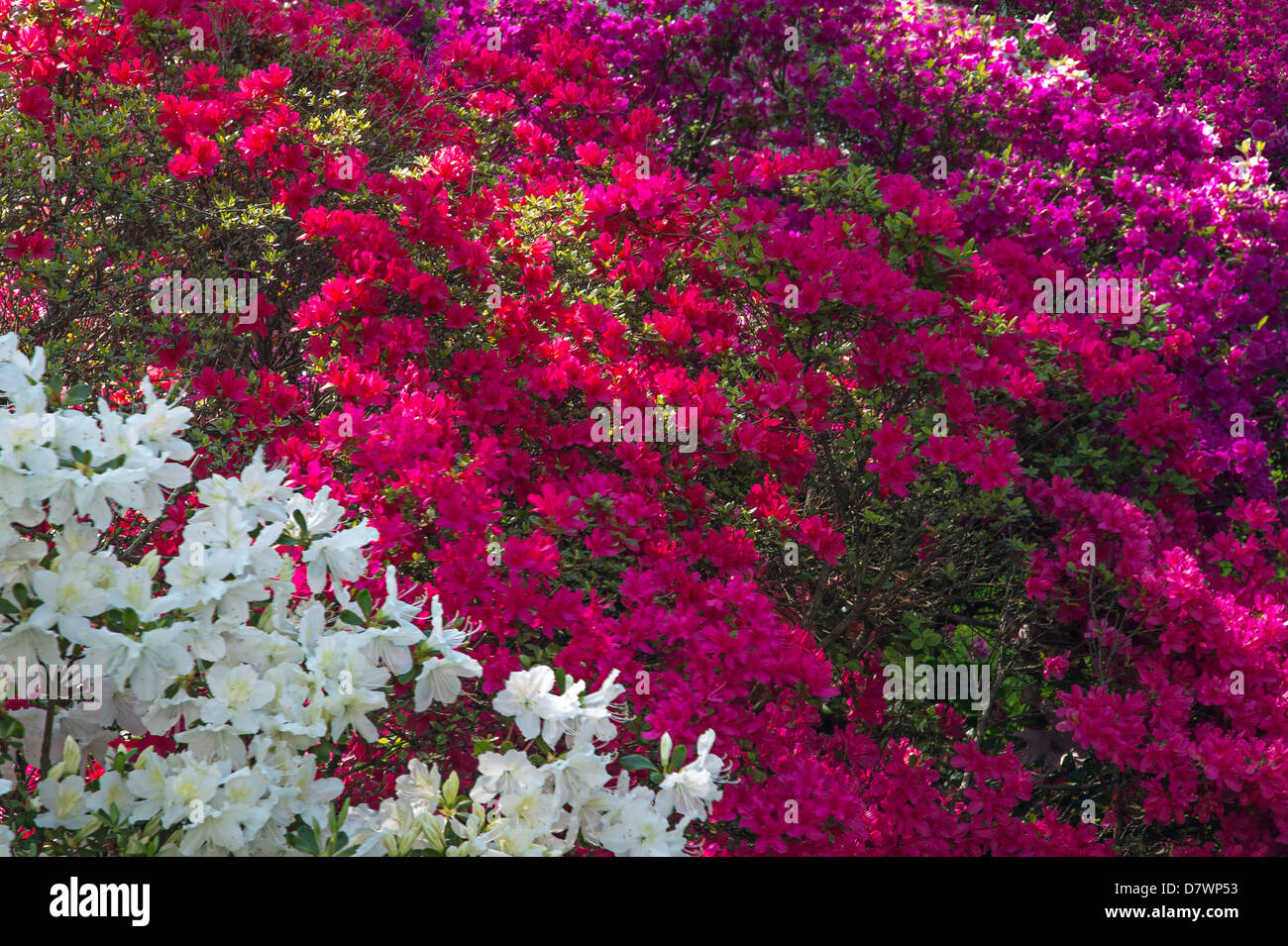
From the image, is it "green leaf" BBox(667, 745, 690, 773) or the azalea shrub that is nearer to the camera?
the azalea shrub

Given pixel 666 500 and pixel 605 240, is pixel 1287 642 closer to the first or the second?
pixel 666 500

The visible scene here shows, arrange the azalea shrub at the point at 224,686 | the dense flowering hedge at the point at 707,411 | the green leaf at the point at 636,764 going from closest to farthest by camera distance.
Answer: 1. the azalea shrub at the point at 224,686
2. the green leaf at the point at 636,764
3. the dense flowering hedge at the point at 707,411

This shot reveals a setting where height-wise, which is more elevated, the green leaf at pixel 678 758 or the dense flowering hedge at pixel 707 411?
the dense flowering hedge at pixel 707 411

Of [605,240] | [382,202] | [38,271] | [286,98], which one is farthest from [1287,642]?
[38,271]

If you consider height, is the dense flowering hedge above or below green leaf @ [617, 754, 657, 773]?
above

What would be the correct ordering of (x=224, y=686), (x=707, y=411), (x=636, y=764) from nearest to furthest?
1. (x=224, y=686)
2. (x=636, y=764)
3. (x=707, y=411)

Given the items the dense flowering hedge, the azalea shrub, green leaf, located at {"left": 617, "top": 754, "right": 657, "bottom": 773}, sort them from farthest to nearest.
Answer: the dense flowering hedge, green leaf, located at {"left": 617, "top": 754, "right": 657, "bottom": 773}, the azalea shrub

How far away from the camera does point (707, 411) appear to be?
257cm

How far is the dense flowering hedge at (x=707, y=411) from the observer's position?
2.27 meters

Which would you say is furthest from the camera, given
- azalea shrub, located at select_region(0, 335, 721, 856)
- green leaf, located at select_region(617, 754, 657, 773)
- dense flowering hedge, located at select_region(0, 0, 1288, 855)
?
dense flowering hedge, located at select_region(0, 0, 1288, 855)

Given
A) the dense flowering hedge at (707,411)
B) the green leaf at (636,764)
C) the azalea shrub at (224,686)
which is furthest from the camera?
the dense flowering hedge at (707,411)

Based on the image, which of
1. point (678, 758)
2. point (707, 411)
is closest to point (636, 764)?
point (678, 758)

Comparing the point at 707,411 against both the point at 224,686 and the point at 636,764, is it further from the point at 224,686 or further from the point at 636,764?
the point at 224,686

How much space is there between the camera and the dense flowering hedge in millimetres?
2268
